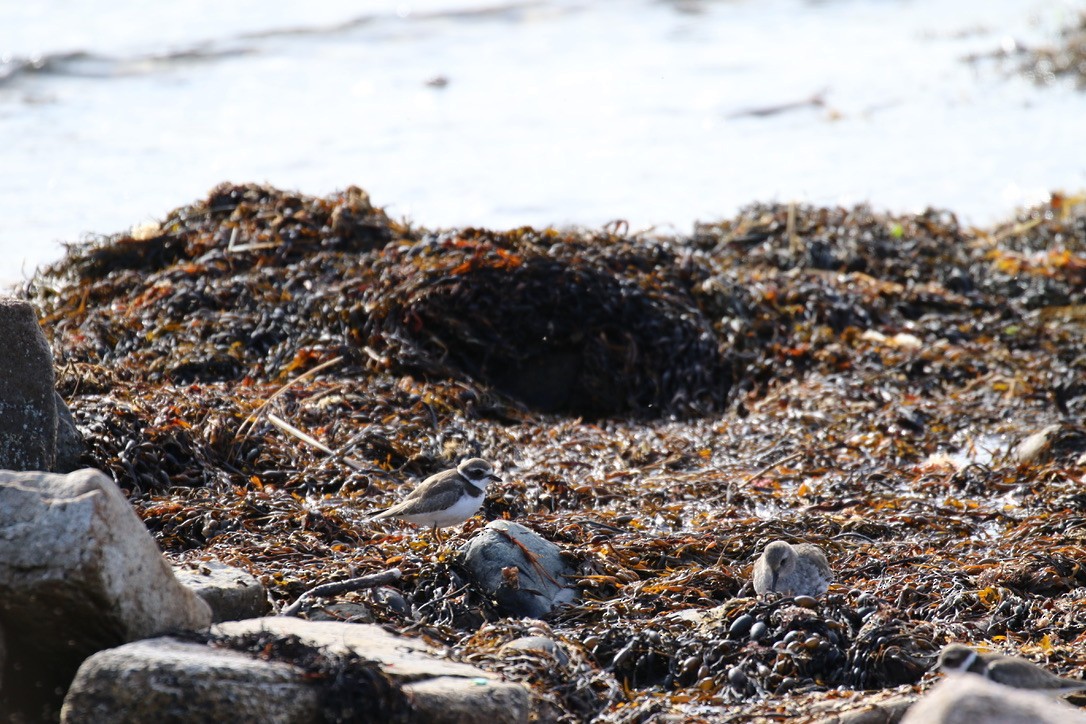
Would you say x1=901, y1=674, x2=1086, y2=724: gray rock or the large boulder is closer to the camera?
x1=901, y1=674, x2=1086, y2=724: gray rock

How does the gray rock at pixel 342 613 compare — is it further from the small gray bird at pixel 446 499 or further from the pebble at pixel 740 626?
the pebble at pixel 740 626

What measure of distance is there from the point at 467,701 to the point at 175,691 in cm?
66

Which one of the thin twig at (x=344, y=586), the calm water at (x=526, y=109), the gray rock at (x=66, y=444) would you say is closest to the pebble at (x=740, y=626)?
the thin twig at (x=344, y=586)

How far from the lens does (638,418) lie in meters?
6.62

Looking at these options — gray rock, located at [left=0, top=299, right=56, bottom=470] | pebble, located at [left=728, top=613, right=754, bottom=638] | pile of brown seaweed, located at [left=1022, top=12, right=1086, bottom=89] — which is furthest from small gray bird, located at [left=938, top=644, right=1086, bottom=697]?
pile of brown seaweed, located at [left=1022, top=12, right=1086, bottom=89]

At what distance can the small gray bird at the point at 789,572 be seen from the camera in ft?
13.0

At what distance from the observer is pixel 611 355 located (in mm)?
6840

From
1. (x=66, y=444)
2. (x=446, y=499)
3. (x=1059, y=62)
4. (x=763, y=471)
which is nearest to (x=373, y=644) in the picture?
(x=446, y=499)

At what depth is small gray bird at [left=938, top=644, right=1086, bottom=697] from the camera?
10.00 ft

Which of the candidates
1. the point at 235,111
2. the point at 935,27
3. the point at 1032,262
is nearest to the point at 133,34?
the point at 235,111

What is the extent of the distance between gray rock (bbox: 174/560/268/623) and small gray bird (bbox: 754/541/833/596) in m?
1.63

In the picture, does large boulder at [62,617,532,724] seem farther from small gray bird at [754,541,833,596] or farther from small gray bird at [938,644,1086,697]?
small gray bird at [754,541,833,596]

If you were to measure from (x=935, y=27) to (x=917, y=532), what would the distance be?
46.1 feet

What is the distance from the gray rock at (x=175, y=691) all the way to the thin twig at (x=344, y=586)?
3.04 feet
